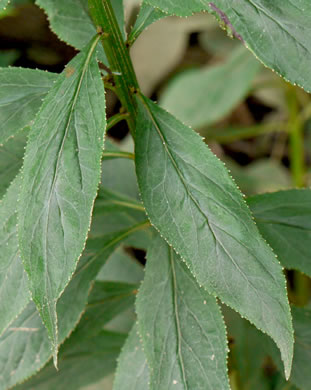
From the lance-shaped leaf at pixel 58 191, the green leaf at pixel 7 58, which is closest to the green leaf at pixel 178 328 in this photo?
the lance-shaped leaf at pixel 58 191

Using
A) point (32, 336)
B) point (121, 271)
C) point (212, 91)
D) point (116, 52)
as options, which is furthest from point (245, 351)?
point (212, 91)

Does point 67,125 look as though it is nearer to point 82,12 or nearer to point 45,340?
point 82,12

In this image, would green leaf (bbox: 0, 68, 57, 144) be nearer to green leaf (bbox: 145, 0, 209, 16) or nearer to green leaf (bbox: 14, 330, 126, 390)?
green leaf (bbox: 145, 0, 209, 16)

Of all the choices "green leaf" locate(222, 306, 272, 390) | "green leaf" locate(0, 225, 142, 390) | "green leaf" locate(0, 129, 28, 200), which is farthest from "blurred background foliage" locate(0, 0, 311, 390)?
"green leaf" locate(0, 129, 28, 200)

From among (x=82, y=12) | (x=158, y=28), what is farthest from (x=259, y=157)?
(x=82, y=12)

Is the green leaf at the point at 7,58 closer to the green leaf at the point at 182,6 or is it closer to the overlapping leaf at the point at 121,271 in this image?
the overlapping leaf at the point at 121,271
